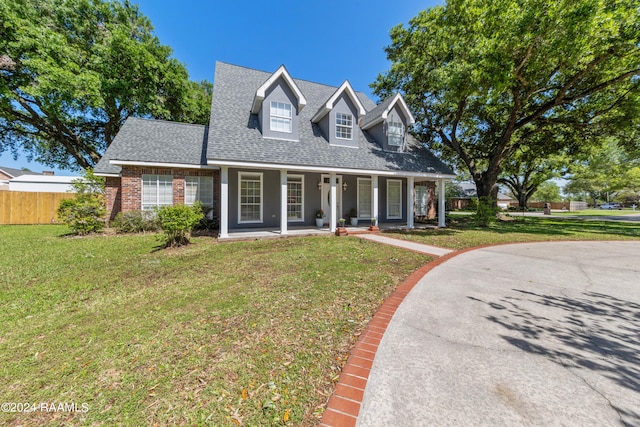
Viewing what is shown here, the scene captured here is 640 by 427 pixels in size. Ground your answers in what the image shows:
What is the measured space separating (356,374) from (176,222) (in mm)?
7906

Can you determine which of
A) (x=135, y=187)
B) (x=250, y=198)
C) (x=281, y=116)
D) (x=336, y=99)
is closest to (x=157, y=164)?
(x=135, y=187)

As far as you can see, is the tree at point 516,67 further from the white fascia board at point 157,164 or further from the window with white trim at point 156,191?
the window with white trim at point 156,191

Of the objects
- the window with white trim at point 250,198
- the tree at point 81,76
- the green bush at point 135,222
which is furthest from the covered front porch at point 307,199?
the tree at point 81,76

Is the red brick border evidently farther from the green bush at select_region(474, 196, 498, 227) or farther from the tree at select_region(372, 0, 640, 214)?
the green bush at select_region(474, 196, 498, 227)

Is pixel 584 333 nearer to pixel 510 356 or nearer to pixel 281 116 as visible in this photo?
pixel 510 356

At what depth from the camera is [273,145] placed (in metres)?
11.2

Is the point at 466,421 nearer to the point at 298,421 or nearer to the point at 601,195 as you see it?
the point at 298,421

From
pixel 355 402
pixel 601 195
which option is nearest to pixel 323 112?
pixel 355 402

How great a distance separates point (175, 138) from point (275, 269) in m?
11.6

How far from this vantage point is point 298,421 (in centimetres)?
197

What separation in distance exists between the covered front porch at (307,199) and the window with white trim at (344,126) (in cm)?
211

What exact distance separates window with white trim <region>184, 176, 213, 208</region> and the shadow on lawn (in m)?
12.6

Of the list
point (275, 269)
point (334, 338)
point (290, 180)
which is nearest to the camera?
point (334, 338)

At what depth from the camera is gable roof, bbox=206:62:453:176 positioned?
10.2m
